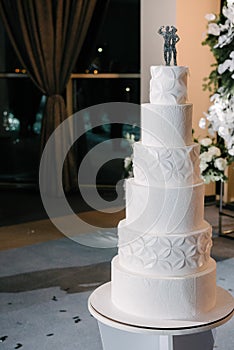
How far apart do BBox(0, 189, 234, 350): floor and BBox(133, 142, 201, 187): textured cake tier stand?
1313 millimetres

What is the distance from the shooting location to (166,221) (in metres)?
2.22

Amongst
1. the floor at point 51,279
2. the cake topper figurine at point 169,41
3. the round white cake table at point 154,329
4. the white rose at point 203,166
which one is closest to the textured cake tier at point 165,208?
the round white cake table at point 154,329

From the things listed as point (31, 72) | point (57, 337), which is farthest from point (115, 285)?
point (31, 72)

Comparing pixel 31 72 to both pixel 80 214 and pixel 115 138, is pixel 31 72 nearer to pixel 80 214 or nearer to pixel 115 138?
pixel 115 138

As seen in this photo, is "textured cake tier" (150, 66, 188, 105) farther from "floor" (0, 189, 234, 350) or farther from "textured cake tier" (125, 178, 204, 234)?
"floor" (0, 189, 234, 350)

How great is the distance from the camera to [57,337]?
10.8 feet

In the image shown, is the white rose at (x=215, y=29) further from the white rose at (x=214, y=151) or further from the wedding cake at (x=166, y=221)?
the wedding cake at (x=166, y=221)

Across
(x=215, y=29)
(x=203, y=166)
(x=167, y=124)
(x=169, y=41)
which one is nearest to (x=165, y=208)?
(x=167, y=124)

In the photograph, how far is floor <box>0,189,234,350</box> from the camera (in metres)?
3.31

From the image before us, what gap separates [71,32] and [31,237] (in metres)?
2.55

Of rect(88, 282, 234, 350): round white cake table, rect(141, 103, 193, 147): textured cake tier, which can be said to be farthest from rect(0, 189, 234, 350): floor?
rect(141, 103, 193, 147): textured cake tier

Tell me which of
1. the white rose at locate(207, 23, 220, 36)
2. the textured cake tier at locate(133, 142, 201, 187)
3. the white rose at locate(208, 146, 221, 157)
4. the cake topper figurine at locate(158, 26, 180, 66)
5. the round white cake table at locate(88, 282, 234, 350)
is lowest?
the round white cake table at locate(88, 282, 234, 350)

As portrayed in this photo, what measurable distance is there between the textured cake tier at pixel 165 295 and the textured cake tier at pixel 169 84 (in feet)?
2.16

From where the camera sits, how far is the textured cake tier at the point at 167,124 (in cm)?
223
